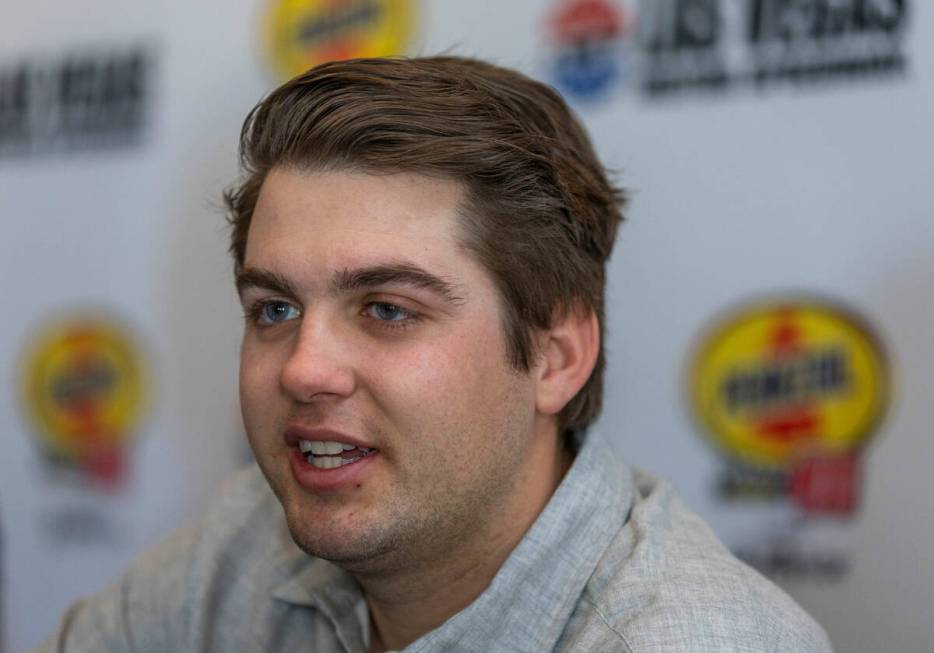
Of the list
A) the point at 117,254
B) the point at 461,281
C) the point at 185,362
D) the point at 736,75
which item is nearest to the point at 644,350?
the point at 736,75

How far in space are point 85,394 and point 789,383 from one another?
44.2 inches

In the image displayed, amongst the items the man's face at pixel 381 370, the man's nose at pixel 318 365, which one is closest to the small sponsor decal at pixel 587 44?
the man's face at pixel 381 370

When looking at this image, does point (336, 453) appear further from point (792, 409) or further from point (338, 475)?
point (792, 409)

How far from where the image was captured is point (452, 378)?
93cm

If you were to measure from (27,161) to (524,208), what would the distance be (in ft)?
3.64

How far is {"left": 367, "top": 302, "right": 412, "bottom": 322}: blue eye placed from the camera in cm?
93

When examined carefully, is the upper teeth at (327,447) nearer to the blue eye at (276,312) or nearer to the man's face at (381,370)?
the man's face at (381,370)

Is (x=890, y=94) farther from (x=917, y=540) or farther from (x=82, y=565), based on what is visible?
(x=82, y=565)

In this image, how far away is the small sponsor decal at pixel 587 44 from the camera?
1338mm

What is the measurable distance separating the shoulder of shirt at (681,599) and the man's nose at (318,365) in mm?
287

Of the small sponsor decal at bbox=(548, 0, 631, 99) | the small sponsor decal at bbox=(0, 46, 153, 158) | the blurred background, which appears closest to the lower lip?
the blurred background

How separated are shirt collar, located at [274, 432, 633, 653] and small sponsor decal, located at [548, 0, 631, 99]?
56 centimetres

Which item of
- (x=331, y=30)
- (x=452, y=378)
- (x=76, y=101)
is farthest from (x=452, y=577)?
(x=76, y=101)

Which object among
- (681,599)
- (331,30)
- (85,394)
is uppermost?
(331,30)
